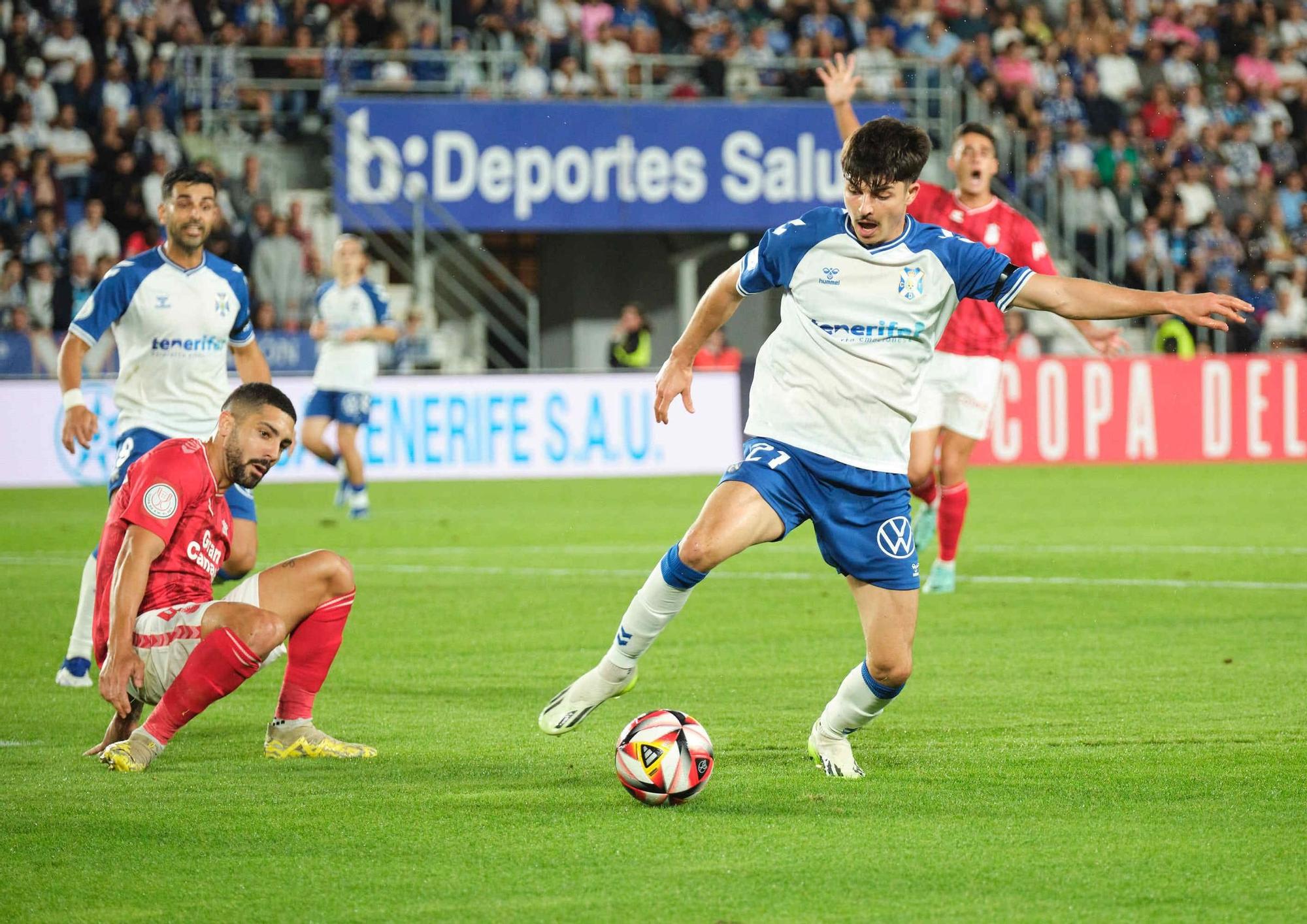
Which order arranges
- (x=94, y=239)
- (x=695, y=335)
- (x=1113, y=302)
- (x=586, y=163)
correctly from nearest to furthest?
(x=1113, y=302) < (x=695, y=335) < (x=94, y=239) < (x=586, y=163)

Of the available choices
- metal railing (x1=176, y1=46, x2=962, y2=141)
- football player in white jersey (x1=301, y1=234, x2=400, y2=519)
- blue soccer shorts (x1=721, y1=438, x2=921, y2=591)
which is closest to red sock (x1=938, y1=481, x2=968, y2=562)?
blue soccer shorts (x1=721, y1=438, x2=921, y2=591)

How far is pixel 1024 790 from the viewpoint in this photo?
16.9 feet

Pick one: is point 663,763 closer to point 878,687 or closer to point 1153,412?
point 878,687

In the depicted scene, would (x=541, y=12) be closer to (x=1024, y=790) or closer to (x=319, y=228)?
(x=319, y=228)

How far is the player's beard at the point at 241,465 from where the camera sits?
5578 mm

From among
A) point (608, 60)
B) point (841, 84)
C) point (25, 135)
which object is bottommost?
point (841, 84)

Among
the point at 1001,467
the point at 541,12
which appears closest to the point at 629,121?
the point at 541,12

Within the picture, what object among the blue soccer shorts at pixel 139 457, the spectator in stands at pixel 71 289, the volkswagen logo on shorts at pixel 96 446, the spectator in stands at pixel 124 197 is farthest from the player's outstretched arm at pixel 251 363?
the spectator in stands at pixel 124 197

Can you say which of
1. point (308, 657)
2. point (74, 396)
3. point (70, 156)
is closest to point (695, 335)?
point (308, 657)

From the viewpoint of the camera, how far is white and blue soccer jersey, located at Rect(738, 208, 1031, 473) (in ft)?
18.1

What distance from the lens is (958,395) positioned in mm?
10383

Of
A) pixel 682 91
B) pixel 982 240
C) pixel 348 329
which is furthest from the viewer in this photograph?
pixel 682 91

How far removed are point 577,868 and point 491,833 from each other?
1.39 feet

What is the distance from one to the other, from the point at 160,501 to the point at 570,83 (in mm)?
19192
